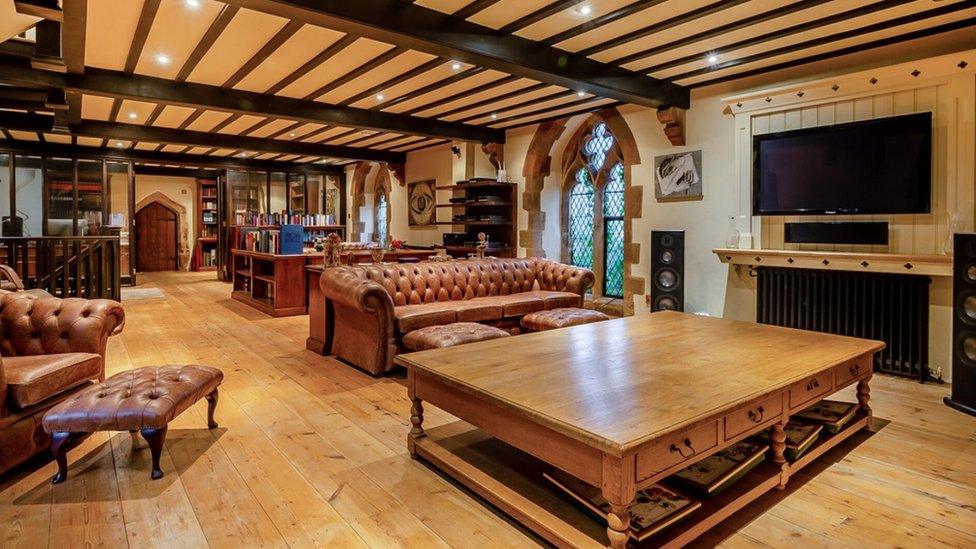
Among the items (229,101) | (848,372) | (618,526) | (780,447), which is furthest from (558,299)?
(229,101)

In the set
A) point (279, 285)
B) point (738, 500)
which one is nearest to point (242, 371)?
point (279, 285)

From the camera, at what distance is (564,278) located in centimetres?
554

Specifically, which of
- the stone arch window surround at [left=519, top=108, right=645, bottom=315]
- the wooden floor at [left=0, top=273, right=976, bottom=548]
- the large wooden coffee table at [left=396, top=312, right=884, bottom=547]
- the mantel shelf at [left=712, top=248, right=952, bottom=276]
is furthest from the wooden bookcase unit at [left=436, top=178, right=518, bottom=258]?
the large wooden coffee table at [left=396, top=312, right=884, bottom=547]

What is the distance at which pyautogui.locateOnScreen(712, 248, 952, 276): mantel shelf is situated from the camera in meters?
3.77

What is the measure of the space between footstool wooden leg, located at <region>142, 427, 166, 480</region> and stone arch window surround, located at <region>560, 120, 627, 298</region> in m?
5.33

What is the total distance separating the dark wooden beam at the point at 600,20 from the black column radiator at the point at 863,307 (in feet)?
8.32

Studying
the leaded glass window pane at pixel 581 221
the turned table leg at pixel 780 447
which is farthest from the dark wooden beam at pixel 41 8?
the leaded glass window pane at pixel 581 221

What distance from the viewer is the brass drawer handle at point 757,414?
6.66ft

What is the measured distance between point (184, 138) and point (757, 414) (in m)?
8.92

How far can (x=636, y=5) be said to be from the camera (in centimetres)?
358

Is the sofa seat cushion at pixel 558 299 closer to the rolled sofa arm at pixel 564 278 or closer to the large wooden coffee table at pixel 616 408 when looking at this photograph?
the rolled sofa arm at pixel 564 278

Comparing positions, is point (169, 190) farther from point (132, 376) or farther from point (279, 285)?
point (132, 376)

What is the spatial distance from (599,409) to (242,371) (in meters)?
3.32

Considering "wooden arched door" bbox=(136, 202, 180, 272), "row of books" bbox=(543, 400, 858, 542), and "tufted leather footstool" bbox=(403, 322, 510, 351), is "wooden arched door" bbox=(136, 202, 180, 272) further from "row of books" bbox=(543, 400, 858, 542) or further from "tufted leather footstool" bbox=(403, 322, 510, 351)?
"row of books" bbox=(543, 400, 858, 542)
